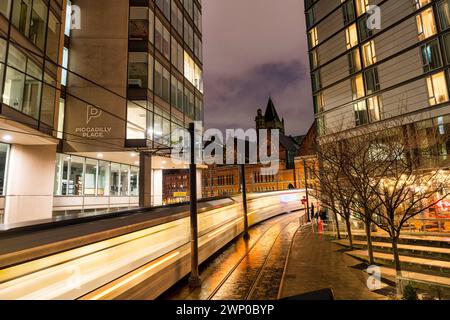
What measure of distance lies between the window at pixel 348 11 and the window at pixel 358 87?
6350 millimetres

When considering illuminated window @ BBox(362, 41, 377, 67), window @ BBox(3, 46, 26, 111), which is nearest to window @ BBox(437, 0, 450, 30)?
illuminated window @ BBox(362, 41, 377, 67)

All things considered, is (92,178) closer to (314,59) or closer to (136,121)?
(136,121)

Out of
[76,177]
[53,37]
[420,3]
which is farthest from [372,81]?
[76,177]

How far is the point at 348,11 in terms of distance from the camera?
2897 cm

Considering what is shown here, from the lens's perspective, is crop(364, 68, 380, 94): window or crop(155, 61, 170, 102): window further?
crop(364, 68, 380, 94): window

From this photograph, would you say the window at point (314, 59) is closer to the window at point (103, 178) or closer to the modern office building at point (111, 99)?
the modern office building at point (111, 99)

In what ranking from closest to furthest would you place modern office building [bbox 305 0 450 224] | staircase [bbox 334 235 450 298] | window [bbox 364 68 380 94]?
staircase [bbox 334 235 450 298]
modern office building [bbox 305 0 450 224]
window [bbox 364 68 380 94]

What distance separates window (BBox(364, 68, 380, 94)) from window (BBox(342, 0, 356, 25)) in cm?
654

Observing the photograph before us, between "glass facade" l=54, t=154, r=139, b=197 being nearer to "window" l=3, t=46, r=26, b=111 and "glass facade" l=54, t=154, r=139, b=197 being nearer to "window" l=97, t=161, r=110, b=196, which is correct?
"window" l=97, t=161, r=110, b=196

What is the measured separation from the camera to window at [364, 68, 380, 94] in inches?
1011

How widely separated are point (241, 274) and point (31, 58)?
51.6ft

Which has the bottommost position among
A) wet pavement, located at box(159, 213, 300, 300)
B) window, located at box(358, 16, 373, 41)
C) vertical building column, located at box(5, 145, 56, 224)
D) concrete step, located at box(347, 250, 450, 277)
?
wet pavement, located at box(159, 213, 300, 300)

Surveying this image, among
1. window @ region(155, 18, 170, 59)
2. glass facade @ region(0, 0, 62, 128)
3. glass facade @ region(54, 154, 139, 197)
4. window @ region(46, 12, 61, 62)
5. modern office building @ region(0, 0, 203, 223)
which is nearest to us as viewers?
glass facade @ region(0, 0, 62, 128)
